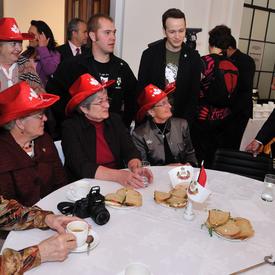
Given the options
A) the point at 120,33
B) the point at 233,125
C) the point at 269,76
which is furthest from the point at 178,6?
the point at 269,76

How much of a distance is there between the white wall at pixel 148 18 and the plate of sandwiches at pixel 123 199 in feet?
10.4

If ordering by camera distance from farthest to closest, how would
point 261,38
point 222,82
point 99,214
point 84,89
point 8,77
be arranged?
point 261,38 < point 222,82 < point 8,77 < point 84,89 < point 99,214

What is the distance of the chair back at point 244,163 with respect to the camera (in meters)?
2.66

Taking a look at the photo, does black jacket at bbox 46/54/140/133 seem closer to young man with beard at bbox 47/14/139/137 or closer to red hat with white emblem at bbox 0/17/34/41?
young man with beard at bbox 47/14/139/137

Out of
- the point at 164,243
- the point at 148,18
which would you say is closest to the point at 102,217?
the point at 164,243

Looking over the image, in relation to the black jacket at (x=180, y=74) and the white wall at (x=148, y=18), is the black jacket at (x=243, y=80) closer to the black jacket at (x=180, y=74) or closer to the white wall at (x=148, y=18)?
the black jacket at (x=180, y=74)

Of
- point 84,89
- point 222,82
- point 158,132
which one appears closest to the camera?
point 84,89

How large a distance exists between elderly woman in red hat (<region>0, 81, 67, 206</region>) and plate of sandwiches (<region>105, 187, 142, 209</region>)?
0.48 m

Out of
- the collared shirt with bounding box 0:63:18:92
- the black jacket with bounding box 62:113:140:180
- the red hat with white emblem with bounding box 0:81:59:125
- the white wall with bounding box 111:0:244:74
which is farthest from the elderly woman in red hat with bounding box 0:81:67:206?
the white wall with bounding box 111:0:244:74

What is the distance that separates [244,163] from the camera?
2693 millimetres

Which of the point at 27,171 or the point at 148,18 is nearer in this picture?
the point at 27,171

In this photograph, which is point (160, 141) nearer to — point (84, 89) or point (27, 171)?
point (84, 89)

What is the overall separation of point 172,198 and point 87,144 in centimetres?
79

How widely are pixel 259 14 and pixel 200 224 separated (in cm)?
531
